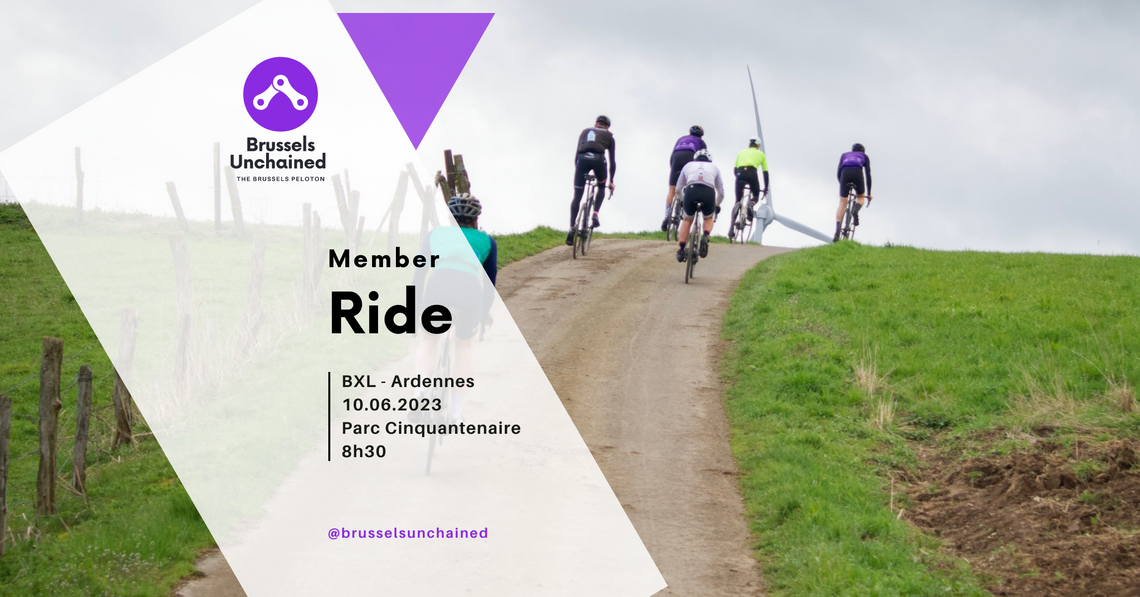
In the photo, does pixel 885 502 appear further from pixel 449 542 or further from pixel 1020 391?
pixel 449 542

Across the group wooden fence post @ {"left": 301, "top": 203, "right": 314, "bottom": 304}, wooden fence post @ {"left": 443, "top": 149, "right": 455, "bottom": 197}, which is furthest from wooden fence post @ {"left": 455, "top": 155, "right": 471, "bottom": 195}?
wooden fence post @ {"left": 301, "top": 203, "right": 314, "bottom": 304}

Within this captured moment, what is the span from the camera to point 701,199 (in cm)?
1592

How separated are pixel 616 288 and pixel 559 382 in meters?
5.71

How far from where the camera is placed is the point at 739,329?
1398cm

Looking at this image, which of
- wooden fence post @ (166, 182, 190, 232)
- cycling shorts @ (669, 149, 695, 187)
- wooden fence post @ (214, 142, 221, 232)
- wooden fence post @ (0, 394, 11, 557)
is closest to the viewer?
wooden fence post @ (0, 394, 11, 557)

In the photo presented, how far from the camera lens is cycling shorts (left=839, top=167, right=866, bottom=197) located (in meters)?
21.9

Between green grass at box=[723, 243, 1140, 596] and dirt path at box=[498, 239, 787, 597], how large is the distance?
30 cm

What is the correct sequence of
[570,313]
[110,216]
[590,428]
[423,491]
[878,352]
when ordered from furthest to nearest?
[110,216], [570,313], [878,352], [590,428], [423,491]

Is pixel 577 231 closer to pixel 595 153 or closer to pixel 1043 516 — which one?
pixel 595 153

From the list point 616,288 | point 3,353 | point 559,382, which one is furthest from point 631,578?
point 3,353

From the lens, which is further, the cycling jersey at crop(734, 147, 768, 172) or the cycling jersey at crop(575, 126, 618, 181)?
the cycling jersey at crop(734, 147, 768, 172)

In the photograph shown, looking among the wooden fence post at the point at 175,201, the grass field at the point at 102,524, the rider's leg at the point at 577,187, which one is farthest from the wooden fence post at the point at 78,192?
the rider's leg at the point at 577,187

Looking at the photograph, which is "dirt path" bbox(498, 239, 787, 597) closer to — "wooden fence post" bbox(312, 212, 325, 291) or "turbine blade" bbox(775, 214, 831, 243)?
"wooden fence post" bbox(312, 212, 325, 291)

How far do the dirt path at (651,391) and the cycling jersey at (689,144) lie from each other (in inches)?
93.1
